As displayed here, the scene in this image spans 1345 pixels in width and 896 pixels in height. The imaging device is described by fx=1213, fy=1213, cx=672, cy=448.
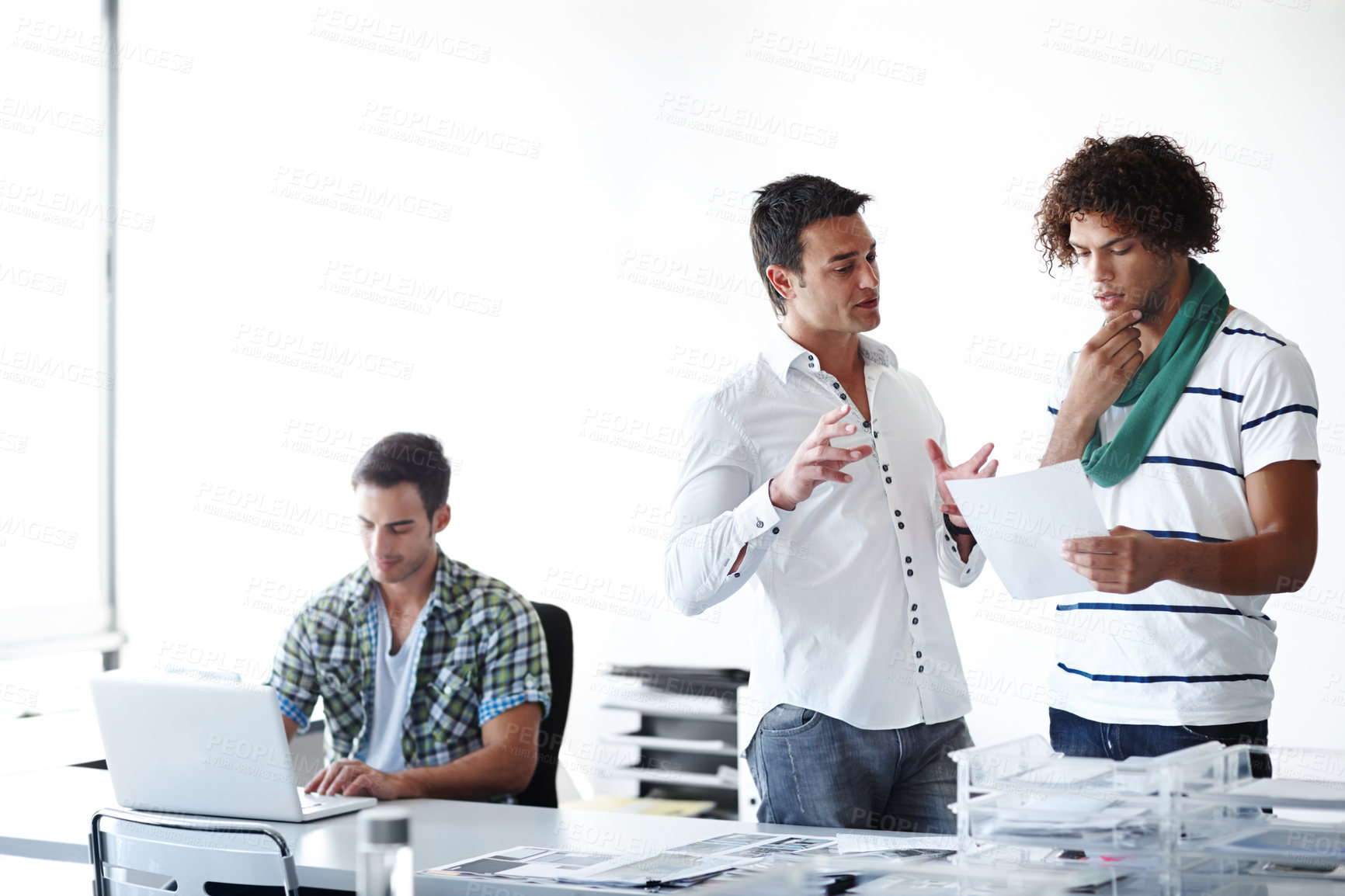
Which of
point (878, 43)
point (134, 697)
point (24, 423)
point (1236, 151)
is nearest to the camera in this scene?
point (134, 697)

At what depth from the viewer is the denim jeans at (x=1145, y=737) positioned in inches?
62.9

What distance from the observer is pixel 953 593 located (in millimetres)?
3389

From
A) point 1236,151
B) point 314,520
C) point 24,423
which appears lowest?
point 314,520

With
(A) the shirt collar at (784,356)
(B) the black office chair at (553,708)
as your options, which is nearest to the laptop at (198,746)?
(B) the black office chair at (553,708)

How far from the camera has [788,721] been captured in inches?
73.6

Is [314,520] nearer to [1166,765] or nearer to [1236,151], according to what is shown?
[1236,151]

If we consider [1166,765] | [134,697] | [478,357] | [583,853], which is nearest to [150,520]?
[478,357]

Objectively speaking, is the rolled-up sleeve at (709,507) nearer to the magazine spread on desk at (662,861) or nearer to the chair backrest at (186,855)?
the magazine spread on desk at (662,861)

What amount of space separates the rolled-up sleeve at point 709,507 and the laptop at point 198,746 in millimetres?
657

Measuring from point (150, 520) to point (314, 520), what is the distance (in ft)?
2.19

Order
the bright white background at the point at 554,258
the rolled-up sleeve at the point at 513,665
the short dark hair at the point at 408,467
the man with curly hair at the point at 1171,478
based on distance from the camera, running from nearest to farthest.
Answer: the man with curly hair at the point at 1171,478 → the rolled-up sleeve at the point at 513,665 → the short dark hair at the point at 408,467 → the bright white background at the point at 554,258

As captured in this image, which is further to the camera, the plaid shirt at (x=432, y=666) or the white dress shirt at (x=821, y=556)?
the plaid shirt at (x=432, y=666)

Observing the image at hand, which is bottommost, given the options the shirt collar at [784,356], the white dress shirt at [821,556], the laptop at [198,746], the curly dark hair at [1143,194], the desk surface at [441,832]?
the desk surface at [441,832]

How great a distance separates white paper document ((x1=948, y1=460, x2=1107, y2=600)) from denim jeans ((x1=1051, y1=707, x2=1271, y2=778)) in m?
0.19
